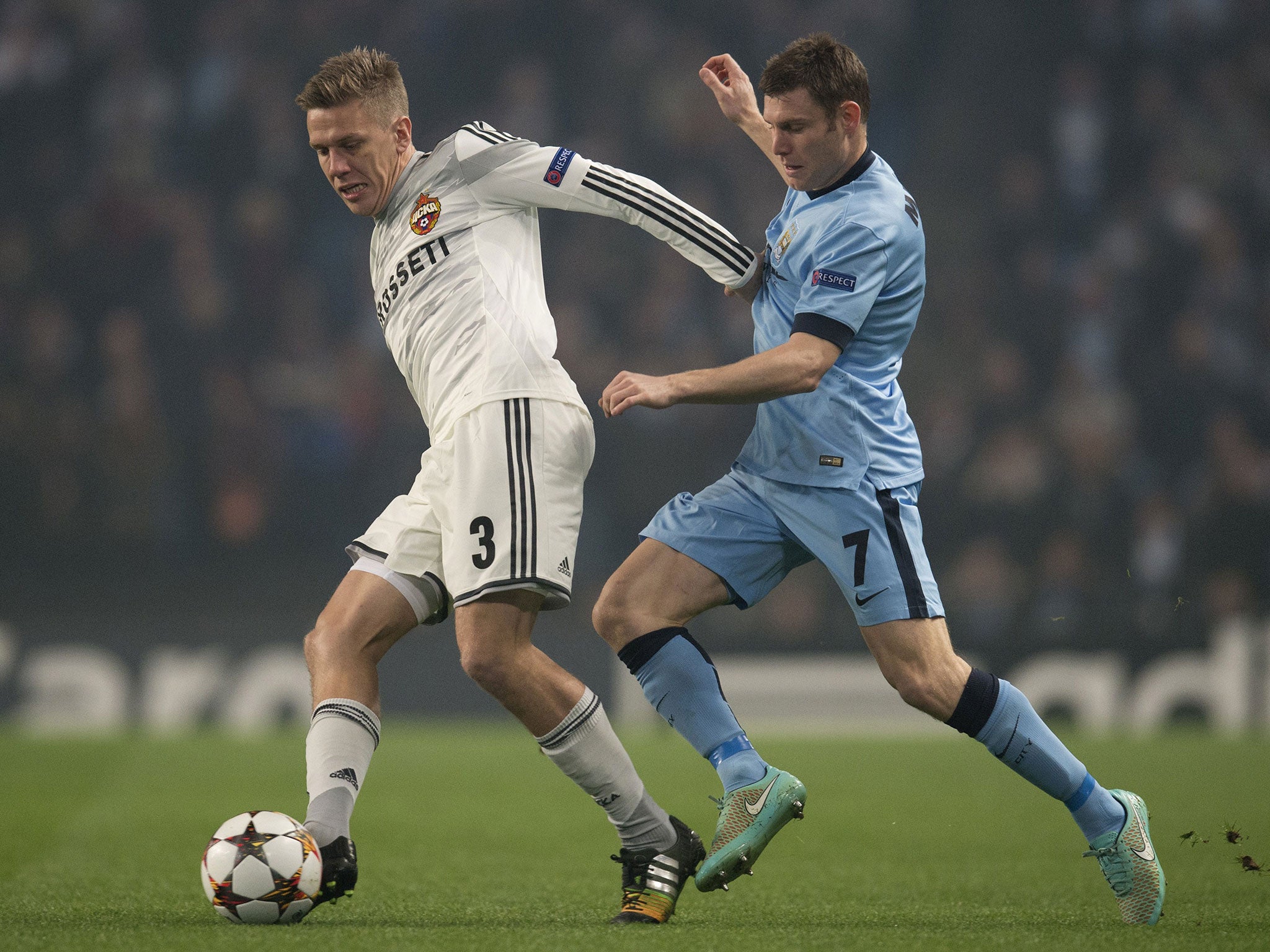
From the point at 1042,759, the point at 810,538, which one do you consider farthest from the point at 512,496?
the point at 1042,759

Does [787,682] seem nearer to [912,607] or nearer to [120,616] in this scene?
[120,616]

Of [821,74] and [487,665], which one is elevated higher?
[821,74]

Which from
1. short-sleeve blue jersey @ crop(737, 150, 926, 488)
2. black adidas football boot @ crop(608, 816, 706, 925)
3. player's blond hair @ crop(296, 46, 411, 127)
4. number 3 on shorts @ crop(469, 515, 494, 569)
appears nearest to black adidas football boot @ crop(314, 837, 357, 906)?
black adidas football boot @ crop(608, 816, 706, 925)

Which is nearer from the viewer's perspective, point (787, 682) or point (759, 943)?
point (759, 943)

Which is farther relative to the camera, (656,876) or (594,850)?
(594,850)

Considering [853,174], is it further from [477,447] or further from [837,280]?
[477,447]

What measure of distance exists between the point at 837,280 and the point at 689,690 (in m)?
1.07

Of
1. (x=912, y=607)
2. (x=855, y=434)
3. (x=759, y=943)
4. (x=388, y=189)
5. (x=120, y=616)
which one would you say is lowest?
(x=120, y=616)

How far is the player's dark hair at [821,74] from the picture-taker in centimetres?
369

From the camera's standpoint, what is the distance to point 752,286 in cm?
395

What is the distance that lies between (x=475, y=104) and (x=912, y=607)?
9.98m

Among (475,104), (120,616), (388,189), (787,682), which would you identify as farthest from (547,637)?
(388,189)

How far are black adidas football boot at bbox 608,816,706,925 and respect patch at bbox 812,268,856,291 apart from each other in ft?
4.46

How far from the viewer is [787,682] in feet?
32.1
